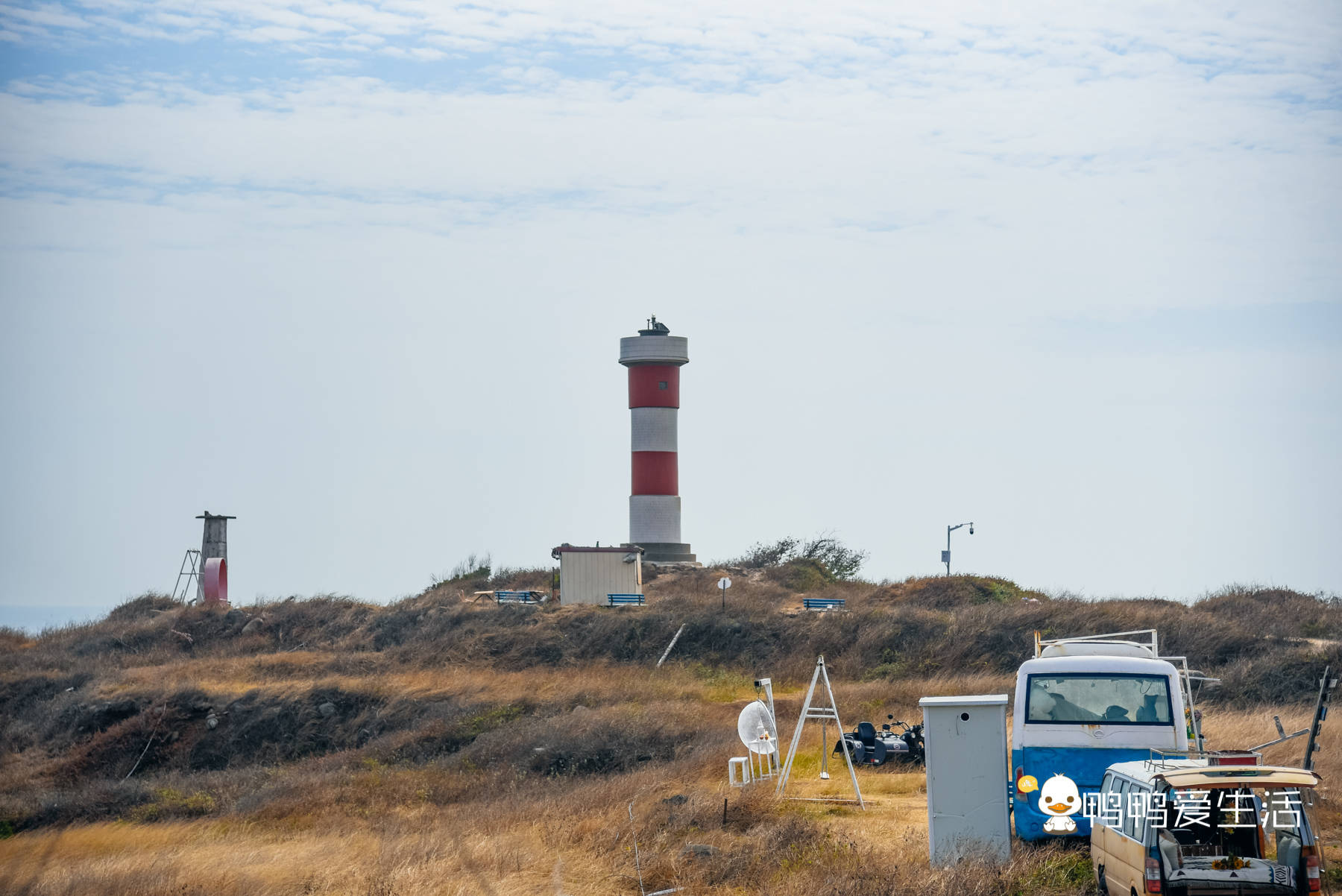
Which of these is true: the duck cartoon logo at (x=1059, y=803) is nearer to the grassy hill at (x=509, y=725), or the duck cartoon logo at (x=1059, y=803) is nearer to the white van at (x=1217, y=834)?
the grassy hill at (x=509, y=725)

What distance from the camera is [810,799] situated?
17.3 metres

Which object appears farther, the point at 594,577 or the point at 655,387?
the point at 655,387

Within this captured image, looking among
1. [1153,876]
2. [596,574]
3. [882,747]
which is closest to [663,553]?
[596,574]

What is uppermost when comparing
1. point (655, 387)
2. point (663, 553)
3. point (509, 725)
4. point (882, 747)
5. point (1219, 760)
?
point (655, 387)

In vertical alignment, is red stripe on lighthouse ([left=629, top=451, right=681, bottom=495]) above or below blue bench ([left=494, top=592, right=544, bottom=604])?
above

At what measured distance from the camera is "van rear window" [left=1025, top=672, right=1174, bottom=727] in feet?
43.8

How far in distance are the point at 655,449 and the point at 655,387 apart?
266cm

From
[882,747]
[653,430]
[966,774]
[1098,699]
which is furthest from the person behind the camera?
[653,430]

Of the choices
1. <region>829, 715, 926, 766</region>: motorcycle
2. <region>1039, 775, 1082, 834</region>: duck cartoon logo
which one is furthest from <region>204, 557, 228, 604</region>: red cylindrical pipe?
<region>1039, 775, 1082, 834</region>: duck cartoon logo

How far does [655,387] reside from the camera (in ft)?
169

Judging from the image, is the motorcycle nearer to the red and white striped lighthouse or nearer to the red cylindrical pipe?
the red and white striped lighthouse

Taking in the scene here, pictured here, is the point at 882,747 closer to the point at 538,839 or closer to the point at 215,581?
the point at 538,839

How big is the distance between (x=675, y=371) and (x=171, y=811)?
32602 millimetres

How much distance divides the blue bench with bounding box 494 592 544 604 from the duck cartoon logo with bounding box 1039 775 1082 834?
3247cm
